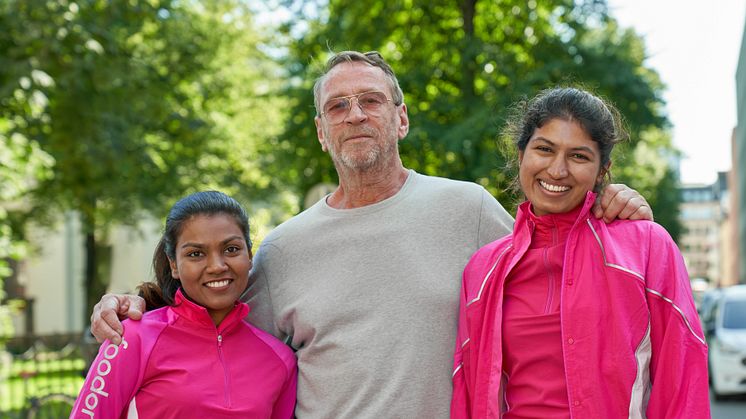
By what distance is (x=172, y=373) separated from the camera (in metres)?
3.38

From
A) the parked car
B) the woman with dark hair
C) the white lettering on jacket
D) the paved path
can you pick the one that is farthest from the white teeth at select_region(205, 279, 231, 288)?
the parked car

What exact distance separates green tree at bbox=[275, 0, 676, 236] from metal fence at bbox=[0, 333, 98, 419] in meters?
6.18

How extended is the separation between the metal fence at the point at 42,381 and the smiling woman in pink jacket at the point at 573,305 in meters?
6.86

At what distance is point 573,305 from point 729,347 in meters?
12.1

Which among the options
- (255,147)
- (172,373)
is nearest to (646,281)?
(172,373)

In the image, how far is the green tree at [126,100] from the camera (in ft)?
34.1

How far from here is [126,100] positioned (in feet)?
40.6

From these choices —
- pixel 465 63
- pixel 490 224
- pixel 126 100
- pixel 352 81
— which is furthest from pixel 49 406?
pixel 465 63

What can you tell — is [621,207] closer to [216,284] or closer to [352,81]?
[352,81]

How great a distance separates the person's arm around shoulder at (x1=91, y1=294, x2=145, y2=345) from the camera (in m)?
3.36

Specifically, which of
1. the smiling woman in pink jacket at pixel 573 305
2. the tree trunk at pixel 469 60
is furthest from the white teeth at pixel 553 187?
the tree trunk at pixel 469 60

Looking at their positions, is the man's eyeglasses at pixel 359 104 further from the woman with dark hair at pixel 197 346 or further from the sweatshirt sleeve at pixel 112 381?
the sweatshirt sleeve at pixel 112 381

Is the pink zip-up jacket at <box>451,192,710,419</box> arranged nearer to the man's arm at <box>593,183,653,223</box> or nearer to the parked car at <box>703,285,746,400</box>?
the man's arm at <box>593,183,653,223</box>

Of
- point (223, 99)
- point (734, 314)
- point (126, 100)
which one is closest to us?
point (126, 100)
